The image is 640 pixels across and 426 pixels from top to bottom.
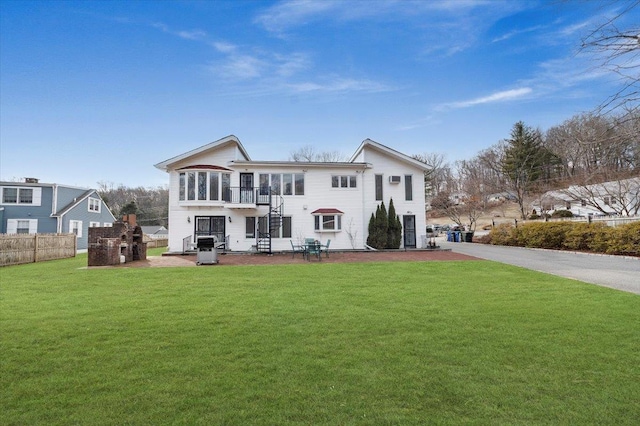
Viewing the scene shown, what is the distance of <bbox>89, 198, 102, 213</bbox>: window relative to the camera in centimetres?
3125

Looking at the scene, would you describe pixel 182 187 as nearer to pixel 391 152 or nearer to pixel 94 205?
pixel 391 152

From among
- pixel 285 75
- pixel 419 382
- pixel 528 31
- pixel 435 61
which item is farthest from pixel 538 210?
pixel 419 382

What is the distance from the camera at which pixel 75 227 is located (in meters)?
29.1

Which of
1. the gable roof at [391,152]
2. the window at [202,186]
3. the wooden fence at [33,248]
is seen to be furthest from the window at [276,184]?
the wooden fence at [33,248]

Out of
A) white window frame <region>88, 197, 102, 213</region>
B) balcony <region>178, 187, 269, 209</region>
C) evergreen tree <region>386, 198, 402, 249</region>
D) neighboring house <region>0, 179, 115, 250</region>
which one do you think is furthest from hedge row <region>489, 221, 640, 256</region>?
white window frame <region>88, 197, 102, 213</region>

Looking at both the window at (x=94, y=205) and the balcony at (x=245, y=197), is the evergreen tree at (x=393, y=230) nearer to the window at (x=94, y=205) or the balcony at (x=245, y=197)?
the balcony at (x=245, y=197)

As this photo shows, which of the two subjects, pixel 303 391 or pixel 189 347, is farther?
pixel 189 347

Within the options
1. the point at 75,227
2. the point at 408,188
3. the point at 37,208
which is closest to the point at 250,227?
the point at 408,188

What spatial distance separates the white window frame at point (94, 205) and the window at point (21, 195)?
4442 mm

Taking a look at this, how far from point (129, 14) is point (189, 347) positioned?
35.2 ft

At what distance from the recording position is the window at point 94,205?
103 ft

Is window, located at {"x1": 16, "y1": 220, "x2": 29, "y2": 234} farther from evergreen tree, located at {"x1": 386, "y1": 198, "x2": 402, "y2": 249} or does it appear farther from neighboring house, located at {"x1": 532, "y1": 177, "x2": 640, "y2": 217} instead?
neighboring house, located at {"x1": 532, "y1": 177, "x2": 640, "y2": 217}

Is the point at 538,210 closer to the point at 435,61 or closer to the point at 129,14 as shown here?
the point at 435,61

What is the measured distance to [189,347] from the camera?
14.1ft
